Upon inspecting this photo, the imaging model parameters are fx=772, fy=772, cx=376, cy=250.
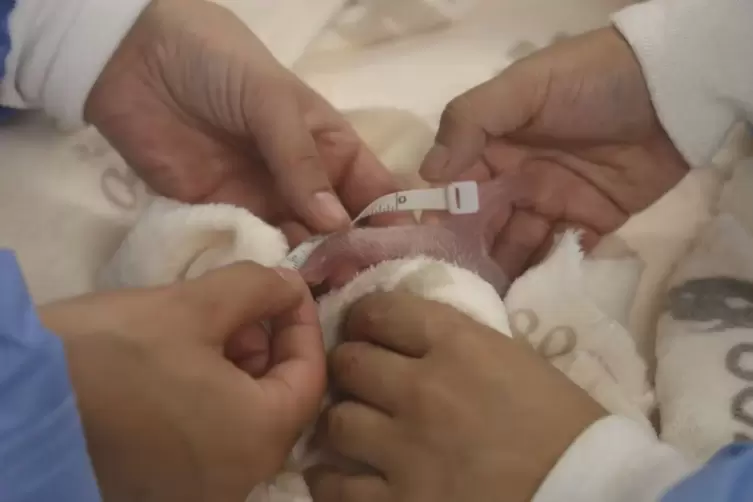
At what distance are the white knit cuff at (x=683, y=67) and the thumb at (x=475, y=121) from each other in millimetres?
126

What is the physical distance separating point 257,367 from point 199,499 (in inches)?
4.3

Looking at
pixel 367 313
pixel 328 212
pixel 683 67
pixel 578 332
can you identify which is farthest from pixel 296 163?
pixel 683 67

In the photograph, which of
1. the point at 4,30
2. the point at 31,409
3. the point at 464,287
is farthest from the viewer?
the point at 4,30

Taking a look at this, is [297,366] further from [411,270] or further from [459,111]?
[459,111]

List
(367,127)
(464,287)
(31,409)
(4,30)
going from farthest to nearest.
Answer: (367,127) → (4,30) → (464,287) → (31,409)

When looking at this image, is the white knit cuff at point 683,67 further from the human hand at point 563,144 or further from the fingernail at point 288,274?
the fingernail at point 288,274

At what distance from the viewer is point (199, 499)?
46 cm

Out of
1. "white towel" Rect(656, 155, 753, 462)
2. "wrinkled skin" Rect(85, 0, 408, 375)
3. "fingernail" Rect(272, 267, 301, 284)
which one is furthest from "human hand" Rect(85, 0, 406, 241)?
"white towel" Rect(656, 155, 753, 462)

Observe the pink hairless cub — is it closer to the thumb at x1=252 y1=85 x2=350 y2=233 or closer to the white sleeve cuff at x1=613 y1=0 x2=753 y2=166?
the thumb at x1=252 y1=85 x2=350 y2=233

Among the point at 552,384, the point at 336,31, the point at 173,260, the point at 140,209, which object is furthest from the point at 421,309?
the point at 336,31

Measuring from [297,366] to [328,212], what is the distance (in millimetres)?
154

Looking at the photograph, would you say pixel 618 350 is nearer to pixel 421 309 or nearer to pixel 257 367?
pixel 421 309

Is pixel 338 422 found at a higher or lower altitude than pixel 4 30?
lower

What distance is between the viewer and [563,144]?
787 mm
